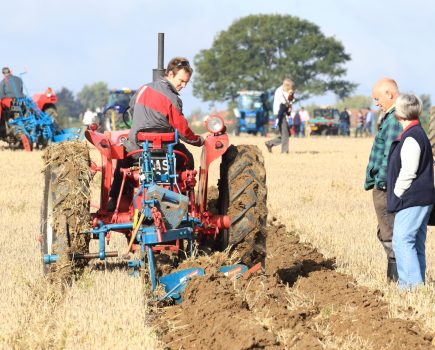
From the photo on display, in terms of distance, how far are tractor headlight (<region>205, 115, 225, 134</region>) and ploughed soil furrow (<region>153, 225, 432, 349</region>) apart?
0.99m

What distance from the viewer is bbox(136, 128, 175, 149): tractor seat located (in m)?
7.36

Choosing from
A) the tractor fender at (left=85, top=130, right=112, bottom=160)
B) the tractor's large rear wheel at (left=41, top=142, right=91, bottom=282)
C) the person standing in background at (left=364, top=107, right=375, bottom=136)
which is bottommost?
the person standing in background at (left=364, top=107, right=375, bottom=136)

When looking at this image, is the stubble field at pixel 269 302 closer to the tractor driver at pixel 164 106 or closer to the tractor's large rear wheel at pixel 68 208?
the tractor's large rear wheel at pixel 68 208

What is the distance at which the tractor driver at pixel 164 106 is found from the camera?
742 centimetres

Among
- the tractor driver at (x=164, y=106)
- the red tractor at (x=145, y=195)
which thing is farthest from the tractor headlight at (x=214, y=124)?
the tractor driver at (x=164, y=106)

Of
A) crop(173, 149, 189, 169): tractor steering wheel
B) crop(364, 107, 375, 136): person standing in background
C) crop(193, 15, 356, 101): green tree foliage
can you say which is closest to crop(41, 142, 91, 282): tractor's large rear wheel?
crop(173, 149, 189, 169): tractor steering wheel

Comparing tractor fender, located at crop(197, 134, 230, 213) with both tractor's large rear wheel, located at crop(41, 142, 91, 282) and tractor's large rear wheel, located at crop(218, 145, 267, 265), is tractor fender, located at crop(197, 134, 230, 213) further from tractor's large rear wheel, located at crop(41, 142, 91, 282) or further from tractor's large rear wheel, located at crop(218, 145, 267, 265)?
tractor's large rear wheel, located at crop(41, 142, 91, 282)

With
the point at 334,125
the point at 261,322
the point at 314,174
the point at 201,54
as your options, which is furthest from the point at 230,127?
the point at 261,322

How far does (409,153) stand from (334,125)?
49168 mm

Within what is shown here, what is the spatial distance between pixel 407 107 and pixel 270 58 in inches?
3066

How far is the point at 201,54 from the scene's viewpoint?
3447 inches

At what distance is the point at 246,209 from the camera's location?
7.49 m

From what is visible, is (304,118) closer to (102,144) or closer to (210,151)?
(210,151)

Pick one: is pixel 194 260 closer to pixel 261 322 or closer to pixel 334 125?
pixel 261 322
